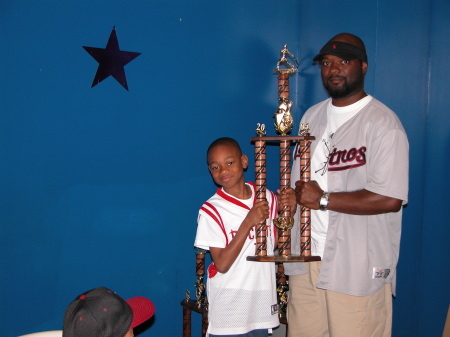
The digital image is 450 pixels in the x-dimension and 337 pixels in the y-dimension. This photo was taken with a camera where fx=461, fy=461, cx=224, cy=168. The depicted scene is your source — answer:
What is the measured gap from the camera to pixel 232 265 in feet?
6.64

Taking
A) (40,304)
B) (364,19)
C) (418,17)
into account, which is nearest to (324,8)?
(364,19)

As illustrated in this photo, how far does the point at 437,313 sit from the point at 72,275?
186 centimetres

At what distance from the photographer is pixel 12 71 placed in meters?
2.06

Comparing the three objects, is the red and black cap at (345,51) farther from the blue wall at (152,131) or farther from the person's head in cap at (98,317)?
the person's head in cap at (98,317)

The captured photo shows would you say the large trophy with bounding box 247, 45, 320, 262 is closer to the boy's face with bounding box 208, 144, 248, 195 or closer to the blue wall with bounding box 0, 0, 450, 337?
the boy's face with bounding box 208, 144, 248, 195

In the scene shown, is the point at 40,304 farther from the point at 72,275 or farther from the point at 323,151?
the point at 323,151

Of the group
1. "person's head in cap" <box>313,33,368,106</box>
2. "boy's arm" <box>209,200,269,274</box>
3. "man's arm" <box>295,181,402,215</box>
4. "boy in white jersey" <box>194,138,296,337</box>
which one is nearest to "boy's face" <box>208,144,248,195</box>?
"boy in white jersey" <box>194,138,296,337</box>

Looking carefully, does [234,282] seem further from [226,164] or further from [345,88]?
[345,88]

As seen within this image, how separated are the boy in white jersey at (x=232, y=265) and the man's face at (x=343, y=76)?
485 mm

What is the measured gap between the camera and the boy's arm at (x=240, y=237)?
193cm

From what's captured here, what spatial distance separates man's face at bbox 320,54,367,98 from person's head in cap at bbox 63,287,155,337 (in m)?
1.24

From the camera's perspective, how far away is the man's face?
1968mm

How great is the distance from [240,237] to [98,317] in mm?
764

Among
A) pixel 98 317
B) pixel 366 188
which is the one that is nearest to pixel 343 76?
pixel 366 188
